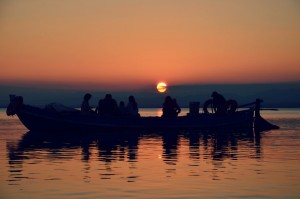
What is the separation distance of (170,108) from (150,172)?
24131 millimetres

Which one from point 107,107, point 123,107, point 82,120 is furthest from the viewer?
point 123,107

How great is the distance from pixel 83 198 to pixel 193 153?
10824 millimetres

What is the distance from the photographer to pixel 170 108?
41094mm

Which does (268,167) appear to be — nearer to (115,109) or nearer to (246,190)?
(246,190)

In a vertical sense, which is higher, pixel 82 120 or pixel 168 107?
pixel 168 107

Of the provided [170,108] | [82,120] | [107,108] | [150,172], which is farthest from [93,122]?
[150,172]

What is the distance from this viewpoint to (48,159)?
2077 cm

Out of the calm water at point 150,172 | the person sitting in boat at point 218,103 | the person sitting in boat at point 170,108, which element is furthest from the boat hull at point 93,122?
the calm water at point 150,172

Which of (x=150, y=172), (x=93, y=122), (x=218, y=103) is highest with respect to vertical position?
(x=218, y=103)

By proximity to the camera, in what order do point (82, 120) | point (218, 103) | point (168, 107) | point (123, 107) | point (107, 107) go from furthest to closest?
point (218, 103) → point (168, 107) → point (123, 107) → point (82, 120) → point (107, 107)

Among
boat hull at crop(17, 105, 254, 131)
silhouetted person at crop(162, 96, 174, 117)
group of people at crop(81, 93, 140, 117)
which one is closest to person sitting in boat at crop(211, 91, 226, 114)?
boat hull at crop(17, 105, 254, 131)

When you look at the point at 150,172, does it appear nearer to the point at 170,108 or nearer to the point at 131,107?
the point at 131,107

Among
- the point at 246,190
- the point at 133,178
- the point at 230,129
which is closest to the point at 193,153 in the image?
the point at 133,178

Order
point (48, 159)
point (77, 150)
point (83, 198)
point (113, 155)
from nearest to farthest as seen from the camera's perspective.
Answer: point (83, 198) < point (48, 159) < point (113, 155) < point (77, 150)
